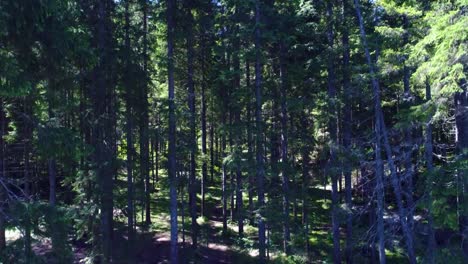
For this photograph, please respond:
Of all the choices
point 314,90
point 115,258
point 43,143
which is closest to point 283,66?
point 314,90

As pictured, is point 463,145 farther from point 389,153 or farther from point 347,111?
point 347,111

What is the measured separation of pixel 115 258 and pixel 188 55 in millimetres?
10850

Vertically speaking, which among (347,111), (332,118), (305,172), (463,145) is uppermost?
(347,111)

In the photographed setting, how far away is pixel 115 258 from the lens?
741 inches

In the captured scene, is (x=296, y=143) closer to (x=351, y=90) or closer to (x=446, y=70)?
(x=351, y=90)

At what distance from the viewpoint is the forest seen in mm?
8938

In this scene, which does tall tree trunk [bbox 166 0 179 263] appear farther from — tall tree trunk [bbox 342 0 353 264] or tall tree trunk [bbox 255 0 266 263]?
tall tree trunk [bbox 342 0 353 264]

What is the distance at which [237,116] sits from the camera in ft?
78.4

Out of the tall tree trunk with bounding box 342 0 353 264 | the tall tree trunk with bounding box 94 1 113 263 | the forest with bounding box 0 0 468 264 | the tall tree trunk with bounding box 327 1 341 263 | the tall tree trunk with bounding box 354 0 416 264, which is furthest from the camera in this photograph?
the tall tree trunk with bounding box 342 0 353 264

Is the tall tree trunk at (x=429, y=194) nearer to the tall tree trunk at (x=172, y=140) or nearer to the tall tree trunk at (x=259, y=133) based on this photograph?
the tall tree trunk at (x=259, y=133)

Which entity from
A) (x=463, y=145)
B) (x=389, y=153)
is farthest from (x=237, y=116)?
(x=463, y=145)

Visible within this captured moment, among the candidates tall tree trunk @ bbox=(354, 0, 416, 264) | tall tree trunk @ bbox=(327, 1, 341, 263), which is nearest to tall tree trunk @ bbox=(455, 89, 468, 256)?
tall tree trunk @ bbox=(354, 0, 416, 264)

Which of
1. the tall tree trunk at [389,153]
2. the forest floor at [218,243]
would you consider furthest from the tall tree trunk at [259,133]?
the tall tree trunk at [389,153]

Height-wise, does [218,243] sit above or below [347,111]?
below
